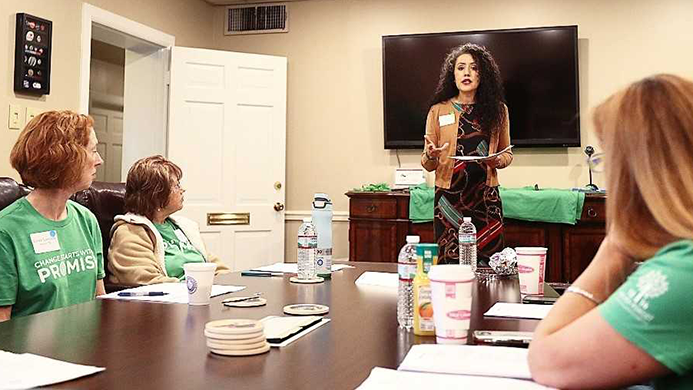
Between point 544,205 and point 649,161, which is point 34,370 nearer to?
point 649,161

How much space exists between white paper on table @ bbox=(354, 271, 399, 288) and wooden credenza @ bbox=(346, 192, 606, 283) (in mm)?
2244

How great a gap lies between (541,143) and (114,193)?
3.06 m

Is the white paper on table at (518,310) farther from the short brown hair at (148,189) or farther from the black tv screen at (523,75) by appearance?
the black tv screen at (523,75)

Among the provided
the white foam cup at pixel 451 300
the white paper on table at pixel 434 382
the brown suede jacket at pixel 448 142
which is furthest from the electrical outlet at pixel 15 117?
the white paper on table at pixel 434 382

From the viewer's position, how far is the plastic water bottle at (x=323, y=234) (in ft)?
7.25

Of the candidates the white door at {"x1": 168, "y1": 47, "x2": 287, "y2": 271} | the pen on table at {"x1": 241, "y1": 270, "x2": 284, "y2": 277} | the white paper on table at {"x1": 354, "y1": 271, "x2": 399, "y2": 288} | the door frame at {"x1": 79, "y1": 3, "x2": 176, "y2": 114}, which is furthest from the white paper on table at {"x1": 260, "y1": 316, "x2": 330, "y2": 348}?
the white door at {"x1": 168, "y1": 47, "x2": 287, "y2": 271}

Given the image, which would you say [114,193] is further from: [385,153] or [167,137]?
[385,153]

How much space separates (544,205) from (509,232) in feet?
0.94

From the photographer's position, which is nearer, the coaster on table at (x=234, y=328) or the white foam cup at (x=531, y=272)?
the coaster on table at (x=234, y=328)

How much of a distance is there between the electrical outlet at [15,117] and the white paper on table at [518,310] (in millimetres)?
2970

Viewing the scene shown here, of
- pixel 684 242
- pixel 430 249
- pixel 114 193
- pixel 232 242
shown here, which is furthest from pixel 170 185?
pixel 232 242

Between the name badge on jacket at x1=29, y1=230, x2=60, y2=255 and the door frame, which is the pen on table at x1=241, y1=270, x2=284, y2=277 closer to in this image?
the name badge on jacket at x1=29, y1=230, x2=60, y2=255

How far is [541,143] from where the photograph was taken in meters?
4.73

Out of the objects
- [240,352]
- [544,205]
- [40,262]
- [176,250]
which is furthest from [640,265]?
[544,205]
